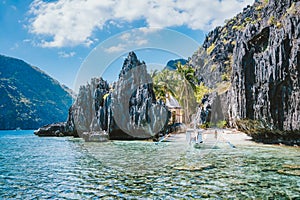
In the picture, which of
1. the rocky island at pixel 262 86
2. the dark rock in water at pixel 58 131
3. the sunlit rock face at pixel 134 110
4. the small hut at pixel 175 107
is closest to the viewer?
the rocky island at pixel 262 86

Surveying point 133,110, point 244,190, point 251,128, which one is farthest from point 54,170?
point 133,110

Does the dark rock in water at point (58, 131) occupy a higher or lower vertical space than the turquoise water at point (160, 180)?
higher

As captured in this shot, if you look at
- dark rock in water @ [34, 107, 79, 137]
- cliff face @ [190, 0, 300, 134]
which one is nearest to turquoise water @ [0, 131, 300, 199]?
cliff face @ [190, 0, 300, 134]

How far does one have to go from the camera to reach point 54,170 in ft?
49.3

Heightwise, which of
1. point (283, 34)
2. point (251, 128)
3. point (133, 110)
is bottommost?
point (251, 128)

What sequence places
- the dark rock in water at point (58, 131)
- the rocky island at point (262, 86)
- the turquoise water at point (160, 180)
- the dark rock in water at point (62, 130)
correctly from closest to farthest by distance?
the turquoise water at point (160, 180) < the rocky island at point (262, 86) < the dark rock in water at point (62, 130) < the dark rock in water at point (58, 131)

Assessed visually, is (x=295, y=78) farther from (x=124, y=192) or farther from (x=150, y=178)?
(x=124, y=192)

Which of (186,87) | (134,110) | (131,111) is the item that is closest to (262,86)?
(134,110)

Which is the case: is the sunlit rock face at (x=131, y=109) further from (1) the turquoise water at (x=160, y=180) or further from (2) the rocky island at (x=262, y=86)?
(1) the turquoise water at (x=160, y=180)

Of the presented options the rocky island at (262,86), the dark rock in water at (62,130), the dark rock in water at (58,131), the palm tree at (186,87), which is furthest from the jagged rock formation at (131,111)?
the dark rock in water at (58,131)

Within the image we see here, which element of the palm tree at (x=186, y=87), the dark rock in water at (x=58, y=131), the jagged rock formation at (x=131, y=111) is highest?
the palm tree at (x=186, y=87)

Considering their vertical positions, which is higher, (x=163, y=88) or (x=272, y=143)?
(x=163, y=88)

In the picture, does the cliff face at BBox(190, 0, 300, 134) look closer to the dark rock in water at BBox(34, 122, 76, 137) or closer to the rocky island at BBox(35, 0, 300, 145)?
the rocky island at BBox(35, 0, 300, 145)

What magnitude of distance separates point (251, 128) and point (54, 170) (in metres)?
19.9
